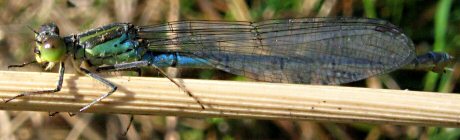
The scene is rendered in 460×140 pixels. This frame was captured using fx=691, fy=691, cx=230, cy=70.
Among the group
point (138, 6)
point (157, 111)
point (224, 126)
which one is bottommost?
point (224, 126)

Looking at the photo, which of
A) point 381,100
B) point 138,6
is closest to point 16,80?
point 381,100

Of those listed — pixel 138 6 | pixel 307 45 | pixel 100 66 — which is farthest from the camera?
pixel 138 6

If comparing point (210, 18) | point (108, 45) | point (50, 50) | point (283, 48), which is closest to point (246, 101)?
point (50, 50)

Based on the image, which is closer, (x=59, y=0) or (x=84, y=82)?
(x=84, y=82)

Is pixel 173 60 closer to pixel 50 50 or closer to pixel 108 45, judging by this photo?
pixel 108 45

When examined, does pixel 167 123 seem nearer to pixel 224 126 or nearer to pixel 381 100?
pixel 224 126

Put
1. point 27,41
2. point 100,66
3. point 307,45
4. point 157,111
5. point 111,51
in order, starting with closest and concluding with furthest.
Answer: point 157,111 → point 100,66 → point 111,51 → point 307,45 → point 27,41

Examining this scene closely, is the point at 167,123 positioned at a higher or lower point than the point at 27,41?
lower

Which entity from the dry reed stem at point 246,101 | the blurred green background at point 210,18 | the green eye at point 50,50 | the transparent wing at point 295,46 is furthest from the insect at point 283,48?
the dry reed stem at point 246,101
